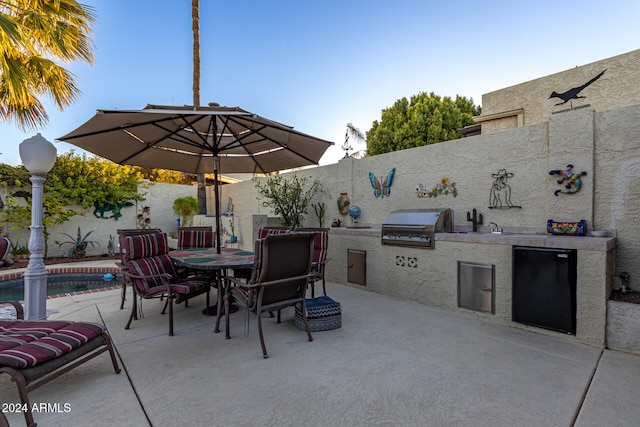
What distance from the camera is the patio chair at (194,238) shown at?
545cm

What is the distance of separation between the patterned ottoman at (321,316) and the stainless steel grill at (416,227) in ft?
5.93

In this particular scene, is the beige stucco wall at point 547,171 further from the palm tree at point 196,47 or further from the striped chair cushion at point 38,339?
the palm tree at point 196,47

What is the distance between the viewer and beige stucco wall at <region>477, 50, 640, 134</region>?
6.55m

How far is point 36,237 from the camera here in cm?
330

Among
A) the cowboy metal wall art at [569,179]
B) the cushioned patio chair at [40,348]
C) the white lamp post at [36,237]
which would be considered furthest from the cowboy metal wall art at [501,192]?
the white lamp post at [36,237]

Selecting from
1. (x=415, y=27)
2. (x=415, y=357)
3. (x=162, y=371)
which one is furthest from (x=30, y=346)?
(x=415, y=27)

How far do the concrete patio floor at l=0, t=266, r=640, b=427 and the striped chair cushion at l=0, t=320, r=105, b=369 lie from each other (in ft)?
1.28

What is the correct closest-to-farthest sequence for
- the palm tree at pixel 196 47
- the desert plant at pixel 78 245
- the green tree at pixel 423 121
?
the desert plant at pixel 78 245 → the palm tree at pixel 196 47 → the green tree at pixel 423 121

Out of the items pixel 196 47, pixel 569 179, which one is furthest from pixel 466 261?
pixel 196 47

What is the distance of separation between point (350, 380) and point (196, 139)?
421 centimetres

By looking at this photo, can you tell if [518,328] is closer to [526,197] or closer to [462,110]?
[526,197]

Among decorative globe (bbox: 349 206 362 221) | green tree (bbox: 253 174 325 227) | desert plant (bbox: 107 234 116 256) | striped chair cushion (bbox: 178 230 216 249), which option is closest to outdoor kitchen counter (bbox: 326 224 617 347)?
decorative globe (bbox: 349 206 362 221)

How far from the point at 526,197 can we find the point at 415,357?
2.99 meters

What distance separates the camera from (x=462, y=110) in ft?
57.7
